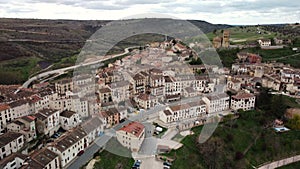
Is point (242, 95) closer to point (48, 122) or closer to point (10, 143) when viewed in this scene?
point (48, 122)

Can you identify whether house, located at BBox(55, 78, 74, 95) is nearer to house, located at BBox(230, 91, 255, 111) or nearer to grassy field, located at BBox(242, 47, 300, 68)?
house, located at BBox(230, 91, 255, 111)

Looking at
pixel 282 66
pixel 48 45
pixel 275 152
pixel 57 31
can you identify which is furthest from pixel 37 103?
pixel 57 31

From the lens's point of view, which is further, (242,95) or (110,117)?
(242,95)

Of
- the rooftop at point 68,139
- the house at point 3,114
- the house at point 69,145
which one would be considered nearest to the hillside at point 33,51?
the house at point 3,114

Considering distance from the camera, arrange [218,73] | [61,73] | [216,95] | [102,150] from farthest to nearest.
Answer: [61,73] < [218,73] < [216,95] < [102,150]

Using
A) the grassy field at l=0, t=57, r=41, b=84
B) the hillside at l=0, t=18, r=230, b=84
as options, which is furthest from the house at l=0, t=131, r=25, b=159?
the hillside at l=0, t=18, r=230, b=84

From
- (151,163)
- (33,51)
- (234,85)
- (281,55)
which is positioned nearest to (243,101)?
(234,85)

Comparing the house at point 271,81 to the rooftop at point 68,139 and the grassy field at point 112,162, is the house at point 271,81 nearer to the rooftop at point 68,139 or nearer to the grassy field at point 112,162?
the grassy field at point 112,162

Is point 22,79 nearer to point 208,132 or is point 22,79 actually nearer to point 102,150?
point 102,150
